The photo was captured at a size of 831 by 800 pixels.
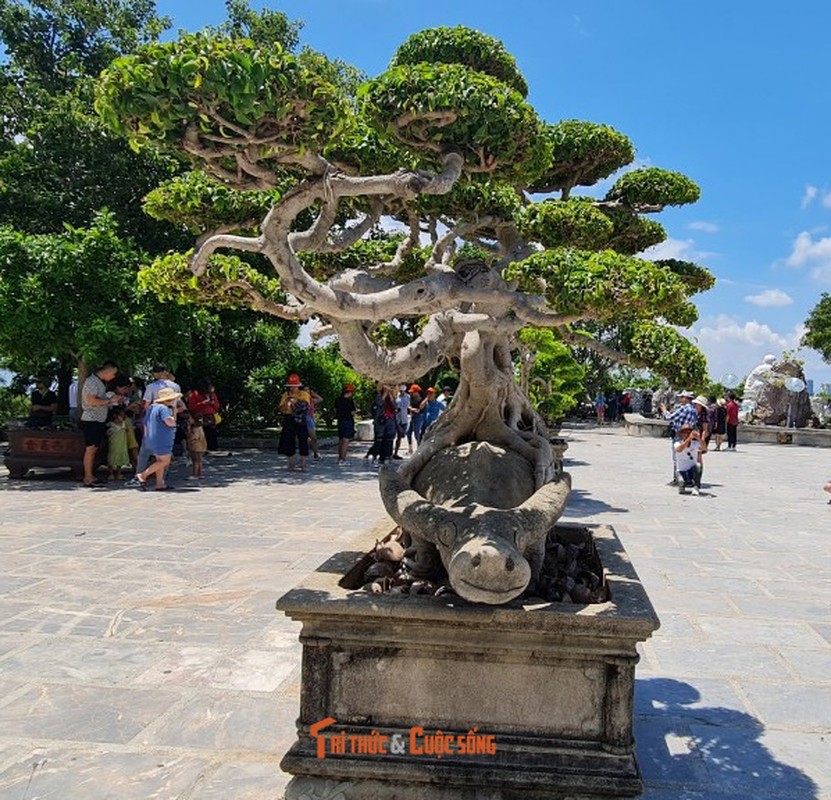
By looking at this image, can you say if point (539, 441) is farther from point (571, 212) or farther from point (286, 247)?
point (571, 212)

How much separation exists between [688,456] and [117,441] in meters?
8.24

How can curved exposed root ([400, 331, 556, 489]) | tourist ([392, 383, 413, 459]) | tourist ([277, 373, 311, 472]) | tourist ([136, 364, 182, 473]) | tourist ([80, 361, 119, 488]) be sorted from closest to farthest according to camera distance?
curved exposed root ([400, 331, 556, 489]), tourist ([136, 364, 182, 473]), tourist ([80, 361, 119, 488]), tourist ([277, 373, 311, 472]), tourist ([392, 383, 413, 459])

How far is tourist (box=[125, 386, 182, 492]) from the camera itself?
9.52 meters

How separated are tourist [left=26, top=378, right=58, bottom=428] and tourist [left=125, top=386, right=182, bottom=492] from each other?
306 cm

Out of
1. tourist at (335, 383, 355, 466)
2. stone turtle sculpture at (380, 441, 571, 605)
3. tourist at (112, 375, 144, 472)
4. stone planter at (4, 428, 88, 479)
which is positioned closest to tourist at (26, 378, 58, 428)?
stone planter at (4, 428, 88, 479)

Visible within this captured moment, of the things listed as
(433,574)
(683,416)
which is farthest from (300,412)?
(433,574)

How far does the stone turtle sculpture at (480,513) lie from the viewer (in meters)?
2.51

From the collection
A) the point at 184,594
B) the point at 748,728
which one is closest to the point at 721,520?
the point at 748,728

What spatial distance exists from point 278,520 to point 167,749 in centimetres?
493

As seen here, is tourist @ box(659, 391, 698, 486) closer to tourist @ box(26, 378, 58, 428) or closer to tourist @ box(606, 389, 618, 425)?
tourist @ box(26, 378, 58, 428)

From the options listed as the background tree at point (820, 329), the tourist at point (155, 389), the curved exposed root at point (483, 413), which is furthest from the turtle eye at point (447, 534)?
the background tree at point (820, 329)

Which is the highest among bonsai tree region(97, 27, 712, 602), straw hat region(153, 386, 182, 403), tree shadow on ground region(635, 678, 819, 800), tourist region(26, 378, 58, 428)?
bonsai tree region(97, 27, 712, 602)

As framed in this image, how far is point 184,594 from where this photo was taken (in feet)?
17.1

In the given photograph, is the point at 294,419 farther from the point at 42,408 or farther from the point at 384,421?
the point at 42,408
